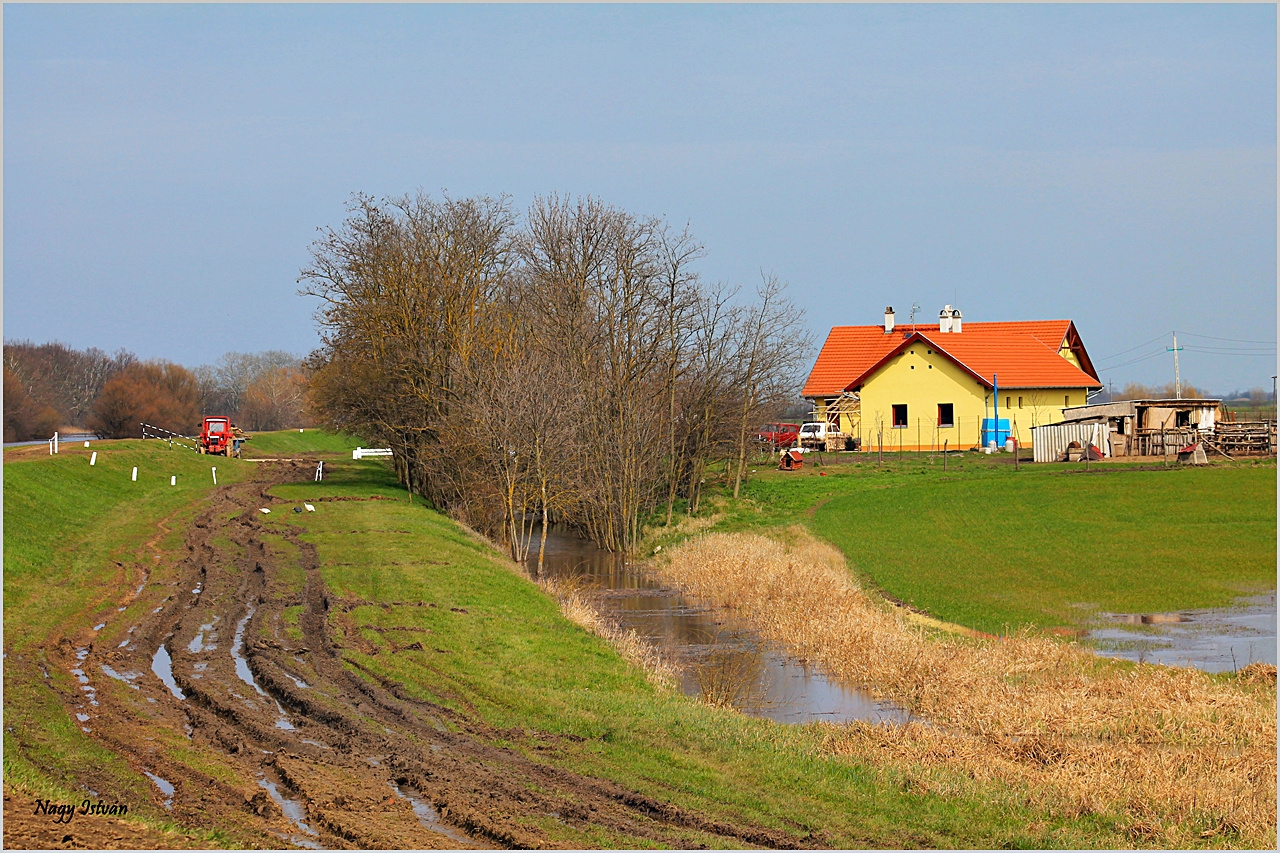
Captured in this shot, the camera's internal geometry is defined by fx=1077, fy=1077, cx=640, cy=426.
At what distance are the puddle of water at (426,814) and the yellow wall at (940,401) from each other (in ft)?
159

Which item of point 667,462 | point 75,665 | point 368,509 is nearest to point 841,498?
point 667,462

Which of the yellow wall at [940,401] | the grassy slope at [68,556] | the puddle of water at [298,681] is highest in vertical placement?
the yellow wall at [940,401]

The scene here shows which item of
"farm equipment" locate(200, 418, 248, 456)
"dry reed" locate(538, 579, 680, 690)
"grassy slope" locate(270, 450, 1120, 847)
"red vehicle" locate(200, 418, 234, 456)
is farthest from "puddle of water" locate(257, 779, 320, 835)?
"red vehicle" locate(200, 418, 234, 456)

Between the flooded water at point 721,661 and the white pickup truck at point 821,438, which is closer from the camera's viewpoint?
the flooded water at point 721,661

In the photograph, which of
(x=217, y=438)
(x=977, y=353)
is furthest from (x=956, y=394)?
(x=217, y=438)

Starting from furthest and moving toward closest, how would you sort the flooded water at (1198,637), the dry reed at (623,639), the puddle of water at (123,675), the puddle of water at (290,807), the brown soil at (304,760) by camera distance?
the flooded water at (1198,637)
the dry reed at (623,639)
the puddle of water at (123,675)
the puddle of water at (290,807)
the brown soil at (304,760)

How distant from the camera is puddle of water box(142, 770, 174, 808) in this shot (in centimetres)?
880

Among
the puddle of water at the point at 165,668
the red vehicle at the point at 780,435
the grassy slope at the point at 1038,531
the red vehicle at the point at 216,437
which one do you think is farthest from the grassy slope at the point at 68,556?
the red vehicle at the point at 780,435

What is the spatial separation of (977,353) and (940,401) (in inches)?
167

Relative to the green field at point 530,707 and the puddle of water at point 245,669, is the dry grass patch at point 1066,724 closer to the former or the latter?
the green field at point 530,707

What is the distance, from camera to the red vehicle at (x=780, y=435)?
54.4 metres

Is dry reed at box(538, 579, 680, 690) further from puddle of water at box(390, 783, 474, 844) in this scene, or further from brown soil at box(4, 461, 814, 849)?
puddle of water at box(390, 783, 474, 844)

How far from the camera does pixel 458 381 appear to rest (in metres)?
36.3

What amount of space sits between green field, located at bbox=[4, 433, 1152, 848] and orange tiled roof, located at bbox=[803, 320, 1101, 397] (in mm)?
35181
